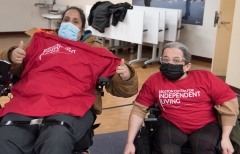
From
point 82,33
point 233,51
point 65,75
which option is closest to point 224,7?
point 233,51

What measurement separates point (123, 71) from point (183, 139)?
1.59ft

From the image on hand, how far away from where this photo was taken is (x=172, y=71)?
5.54 ft

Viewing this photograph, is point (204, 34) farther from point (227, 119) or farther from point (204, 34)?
point (227, 119)

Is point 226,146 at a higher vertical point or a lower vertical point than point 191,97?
lower

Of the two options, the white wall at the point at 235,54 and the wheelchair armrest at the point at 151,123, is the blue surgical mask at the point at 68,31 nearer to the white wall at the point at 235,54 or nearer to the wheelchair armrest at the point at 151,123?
the wheelchair armrest at the point at 151,123

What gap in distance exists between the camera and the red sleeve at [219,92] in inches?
64.4

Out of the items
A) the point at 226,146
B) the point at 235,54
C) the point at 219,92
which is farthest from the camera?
the point at 235,54

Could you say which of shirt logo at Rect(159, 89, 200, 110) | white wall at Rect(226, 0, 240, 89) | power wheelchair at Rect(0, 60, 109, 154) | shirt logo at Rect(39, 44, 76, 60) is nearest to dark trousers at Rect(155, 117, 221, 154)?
shirt logo at Rect(159, 89, 200, 110)

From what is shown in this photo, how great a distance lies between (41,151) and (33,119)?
203 mm

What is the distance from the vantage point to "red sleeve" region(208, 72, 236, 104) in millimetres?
1636

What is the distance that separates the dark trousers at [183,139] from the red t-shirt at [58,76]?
417 mm

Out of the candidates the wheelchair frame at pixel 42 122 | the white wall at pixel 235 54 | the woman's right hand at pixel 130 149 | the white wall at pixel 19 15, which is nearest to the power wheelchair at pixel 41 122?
the wheelchair frame at pixel 42 122

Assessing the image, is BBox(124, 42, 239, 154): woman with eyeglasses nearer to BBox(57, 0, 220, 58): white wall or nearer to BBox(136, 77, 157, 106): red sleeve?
BBox(136, 77, 157, 106): red sleeve

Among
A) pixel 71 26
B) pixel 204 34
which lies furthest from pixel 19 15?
pixel 71 26
